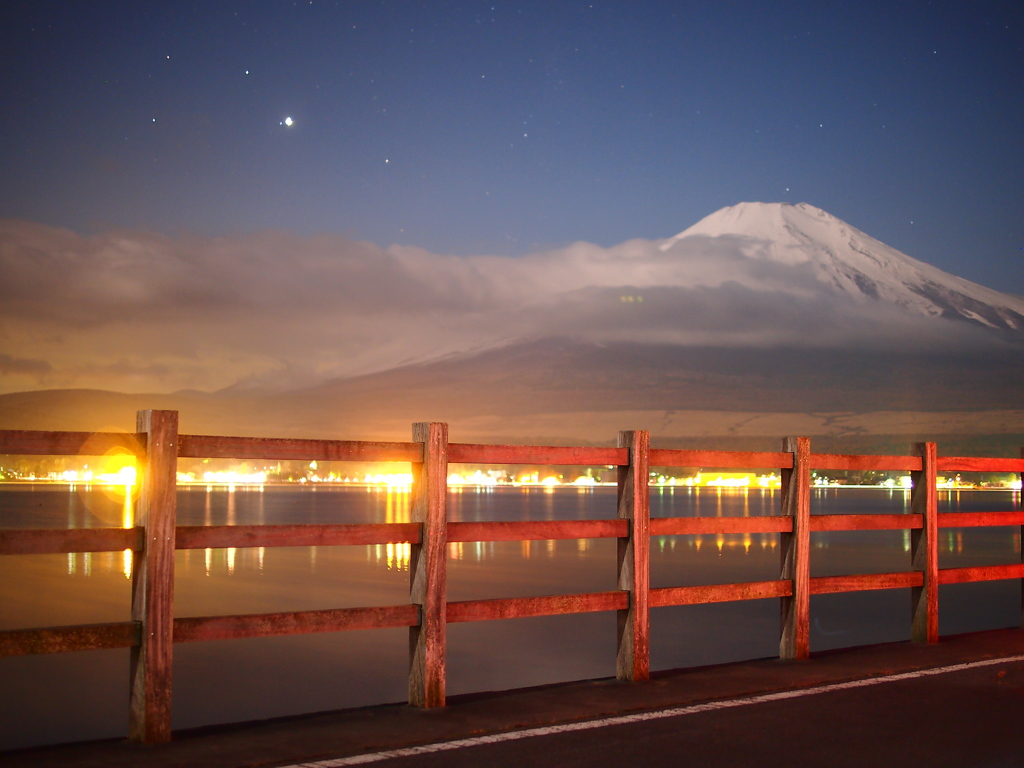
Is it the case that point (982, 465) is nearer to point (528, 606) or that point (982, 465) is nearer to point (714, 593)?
point (714, 593)

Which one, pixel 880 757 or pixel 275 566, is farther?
pixel 275 566

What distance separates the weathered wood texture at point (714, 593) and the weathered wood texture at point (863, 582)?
1.21 ft

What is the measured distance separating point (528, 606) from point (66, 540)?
2973mm

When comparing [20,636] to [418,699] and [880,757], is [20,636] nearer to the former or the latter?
[418,699]

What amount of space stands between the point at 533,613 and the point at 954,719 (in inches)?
107

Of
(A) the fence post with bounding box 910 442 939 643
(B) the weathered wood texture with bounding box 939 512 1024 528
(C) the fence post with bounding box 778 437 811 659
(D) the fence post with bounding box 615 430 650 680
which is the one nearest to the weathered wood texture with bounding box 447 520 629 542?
(D) the fence post with bounding box 615 430 650 680

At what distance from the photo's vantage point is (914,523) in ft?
31.0

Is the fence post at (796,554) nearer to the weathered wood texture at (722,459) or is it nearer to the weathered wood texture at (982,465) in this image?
the weathered wood texture at (722,459)

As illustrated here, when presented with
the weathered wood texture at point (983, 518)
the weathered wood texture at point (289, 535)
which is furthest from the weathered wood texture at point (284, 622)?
the weathered wood texture at point (983, 518)

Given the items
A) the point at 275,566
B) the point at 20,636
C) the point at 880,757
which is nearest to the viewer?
the point at 20,636

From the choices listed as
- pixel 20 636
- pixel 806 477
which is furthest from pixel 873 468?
pixel 20 636

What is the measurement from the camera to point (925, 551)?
9.48 meters

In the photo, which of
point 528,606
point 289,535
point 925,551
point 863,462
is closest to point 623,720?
point 528,606

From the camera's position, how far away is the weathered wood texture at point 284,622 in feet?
18.8
